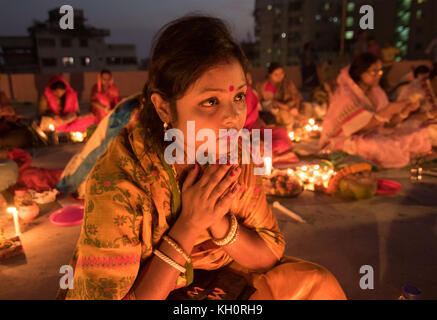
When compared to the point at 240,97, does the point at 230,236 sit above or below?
below

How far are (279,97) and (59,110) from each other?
5953 millimetres

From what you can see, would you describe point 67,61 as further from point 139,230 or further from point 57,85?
point 139,230

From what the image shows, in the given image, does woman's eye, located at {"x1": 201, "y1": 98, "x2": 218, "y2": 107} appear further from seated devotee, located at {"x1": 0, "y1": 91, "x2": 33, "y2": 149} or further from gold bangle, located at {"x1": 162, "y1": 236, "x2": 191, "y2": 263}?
seated devotee, located at {"x1": 0, "y1": 91, "x2": 33, "y2": 149}

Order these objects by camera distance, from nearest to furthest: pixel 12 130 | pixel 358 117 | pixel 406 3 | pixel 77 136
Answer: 1. pixel 358 117
2. pixel 12 130
3. pixel 77 136
4. pixel 406 3

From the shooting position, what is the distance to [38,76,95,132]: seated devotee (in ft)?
26.9

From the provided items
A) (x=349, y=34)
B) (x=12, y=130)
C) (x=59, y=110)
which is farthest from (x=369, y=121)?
(x=349, y=34)

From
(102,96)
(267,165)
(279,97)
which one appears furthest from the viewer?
(279,97)

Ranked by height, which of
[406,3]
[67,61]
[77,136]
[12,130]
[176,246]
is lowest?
[77,136]

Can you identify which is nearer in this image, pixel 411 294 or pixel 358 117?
pixel 411 294

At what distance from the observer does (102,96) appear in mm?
9289

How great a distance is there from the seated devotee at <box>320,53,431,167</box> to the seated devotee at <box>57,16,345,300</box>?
509 cm

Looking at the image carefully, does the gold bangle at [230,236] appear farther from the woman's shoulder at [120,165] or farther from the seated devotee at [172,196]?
the woman's shoulder at [120,165]

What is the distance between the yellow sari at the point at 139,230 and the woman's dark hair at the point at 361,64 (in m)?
4.92
